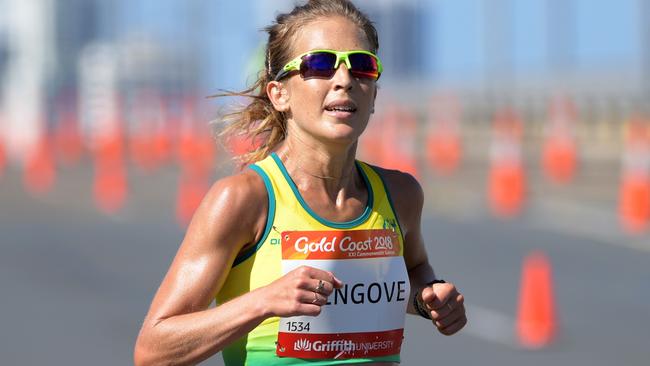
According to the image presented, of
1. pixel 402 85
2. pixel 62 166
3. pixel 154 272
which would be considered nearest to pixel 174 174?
pixel 62 166

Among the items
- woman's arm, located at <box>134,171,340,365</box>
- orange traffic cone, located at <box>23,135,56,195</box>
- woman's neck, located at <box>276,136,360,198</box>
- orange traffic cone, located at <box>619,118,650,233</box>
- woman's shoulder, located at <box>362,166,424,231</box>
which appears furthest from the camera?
orange traffic cone, located at <box>23,135,56,195</box>

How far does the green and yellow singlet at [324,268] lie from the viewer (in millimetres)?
3846

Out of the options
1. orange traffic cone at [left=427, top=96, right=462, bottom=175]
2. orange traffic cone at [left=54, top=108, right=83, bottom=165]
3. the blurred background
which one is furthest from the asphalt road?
orange traffic cone at [left=54, top=108, right=83, bottom=165]

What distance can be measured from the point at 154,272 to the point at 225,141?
1066 cm

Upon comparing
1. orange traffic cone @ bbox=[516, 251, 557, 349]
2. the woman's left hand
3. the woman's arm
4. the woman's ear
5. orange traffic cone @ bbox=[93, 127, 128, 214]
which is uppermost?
the woman's ear

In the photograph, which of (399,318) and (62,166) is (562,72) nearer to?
(62,166)

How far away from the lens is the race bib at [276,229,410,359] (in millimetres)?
3877

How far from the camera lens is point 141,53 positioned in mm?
89125

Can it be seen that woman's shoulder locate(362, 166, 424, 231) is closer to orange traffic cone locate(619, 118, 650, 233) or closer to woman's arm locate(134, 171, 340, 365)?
woman's arm locate(134, 171, 340, 365)

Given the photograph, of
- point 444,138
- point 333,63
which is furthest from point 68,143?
point 333,63

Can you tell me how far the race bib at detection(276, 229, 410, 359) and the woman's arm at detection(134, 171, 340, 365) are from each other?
0.13m

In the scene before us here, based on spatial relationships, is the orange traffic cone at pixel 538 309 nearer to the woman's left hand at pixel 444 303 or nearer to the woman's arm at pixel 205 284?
the woman's left hand at pixel 444 303

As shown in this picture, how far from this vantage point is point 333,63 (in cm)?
392

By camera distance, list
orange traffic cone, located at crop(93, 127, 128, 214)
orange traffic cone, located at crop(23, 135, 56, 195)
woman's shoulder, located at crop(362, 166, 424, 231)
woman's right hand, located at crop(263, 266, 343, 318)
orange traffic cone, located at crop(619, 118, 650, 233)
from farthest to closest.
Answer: orange traffic cone, located at crop(23, 135, 56, 195) → orange traffic cone, located at crop(93, 127, 128, 214) → orange traffic cone, located at crop(619, 118, 650, 233) → woman's shoulder, located at crop(362, 166, 424, 231) → woman's right hand, located at crop(263, 266, 343, 318)
